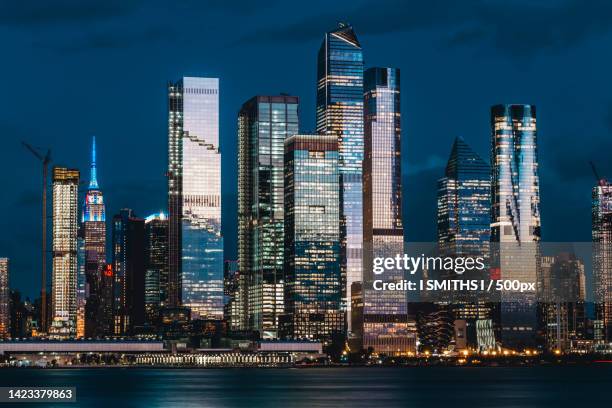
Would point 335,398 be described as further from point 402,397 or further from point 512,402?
point 512,402

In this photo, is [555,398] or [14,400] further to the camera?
[555,398]

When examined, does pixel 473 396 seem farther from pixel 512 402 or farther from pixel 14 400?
pixel 14 400

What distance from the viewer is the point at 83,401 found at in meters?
182

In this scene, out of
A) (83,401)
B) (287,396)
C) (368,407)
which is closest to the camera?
(368,407)

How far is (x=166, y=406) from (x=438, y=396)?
150 ft

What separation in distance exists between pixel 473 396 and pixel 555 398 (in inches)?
459

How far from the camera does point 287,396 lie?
194 m

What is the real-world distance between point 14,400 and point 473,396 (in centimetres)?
6548

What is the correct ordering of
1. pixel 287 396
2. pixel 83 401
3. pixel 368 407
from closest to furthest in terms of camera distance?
1. pixel 368 407
2. pixel 83 401
3. pixel 287 396

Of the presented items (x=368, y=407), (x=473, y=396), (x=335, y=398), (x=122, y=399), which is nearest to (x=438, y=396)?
(x=473, y=396)

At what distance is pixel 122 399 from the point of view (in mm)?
189625

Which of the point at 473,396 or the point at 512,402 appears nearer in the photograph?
the point at 512,402

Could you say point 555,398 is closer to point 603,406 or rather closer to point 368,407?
point 603,406

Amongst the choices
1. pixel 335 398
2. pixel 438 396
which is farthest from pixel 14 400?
pixel 438 396
